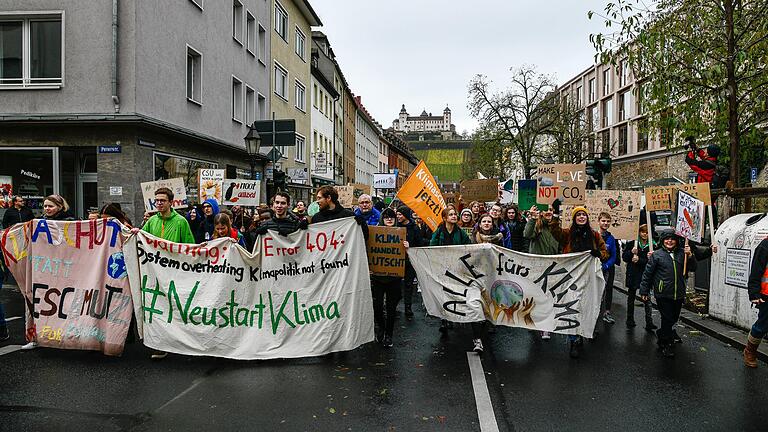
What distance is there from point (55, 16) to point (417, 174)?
1214 cm

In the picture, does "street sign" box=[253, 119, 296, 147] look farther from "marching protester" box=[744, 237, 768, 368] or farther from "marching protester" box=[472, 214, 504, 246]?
"marching protester" box=[744, 237, 768, 368]

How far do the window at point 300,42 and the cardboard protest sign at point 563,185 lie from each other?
25067mm

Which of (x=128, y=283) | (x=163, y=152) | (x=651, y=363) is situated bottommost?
(x=651, y=363)

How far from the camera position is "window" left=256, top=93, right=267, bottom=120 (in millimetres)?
27058

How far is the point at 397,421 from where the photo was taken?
4.73m

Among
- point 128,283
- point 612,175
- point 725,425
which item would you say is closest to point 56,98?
point 128,283

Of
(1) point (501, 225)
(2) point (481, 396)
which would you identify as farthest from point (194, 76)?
(2) point (481, 396)

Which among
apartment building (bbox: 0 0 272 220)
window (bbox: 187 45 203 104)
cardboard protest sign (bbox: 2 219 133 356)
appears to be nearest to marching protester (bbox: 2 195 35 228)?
apartment building (bbox: 0 0 272 220)

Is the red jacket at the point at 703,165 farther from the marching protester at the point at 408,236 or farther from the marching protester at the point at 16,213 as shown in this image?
the marching protester at the point at 16,213

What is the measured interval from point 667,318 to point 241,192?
9853mm

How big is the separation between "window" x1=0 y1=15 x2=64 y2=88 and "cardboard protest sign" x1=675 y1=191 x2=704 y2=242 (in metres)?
14.7

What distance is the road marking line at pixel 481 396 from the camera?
15.3 ft

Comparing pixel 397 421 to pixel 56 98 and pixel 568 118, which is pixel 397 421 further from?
pixel 568 118

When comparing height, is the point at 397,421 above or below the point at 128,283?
below
